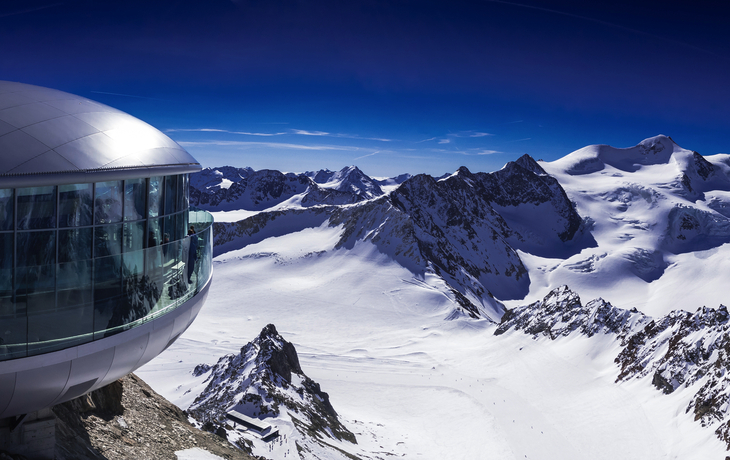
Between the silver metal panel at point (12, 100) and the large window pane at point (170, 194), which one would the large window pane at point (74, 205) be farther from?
the silver metal panel at point (12, 100)

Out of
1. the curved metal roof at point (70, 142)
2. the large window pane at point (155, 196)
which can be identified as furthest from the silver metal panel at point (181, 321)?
the curved metal roof at point (70, 142)

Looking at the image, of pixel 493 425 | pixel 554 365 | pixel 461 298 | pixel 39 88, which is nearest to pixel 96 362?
pixel 39 88

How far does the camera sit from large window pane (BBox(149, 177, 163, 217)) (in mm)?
8672

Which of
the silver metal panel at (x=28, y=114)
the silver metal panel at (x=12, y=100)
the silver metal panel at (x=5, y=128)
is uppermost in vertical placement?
the silver metal panel at (x=12, y=100)

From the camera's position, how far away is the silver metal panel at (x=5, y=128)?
712 centimetres

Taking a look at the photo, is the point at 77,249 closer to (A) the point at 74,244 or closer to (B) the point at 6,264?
(A) the point at 74,244

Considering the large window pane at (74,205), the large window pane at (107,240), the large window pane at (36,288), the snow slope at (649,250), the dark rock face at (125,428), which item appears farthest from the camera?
the snow slope at (649,250)

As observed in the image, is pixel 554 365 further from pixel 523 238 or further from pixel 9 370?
pixel 523 238

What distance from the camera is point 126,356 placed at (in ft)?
27.8

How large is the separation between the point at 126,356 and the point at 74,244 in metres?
2.34

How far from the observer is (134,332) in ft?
27.6

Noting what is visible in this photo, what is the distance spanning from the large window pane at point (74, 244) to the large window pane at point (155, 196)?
1326mm

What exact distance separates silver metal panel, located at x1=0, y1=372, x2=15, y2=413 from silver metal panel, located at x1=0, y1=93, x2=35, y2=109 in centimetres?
431

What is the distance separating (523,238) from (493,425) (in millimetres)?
143101
